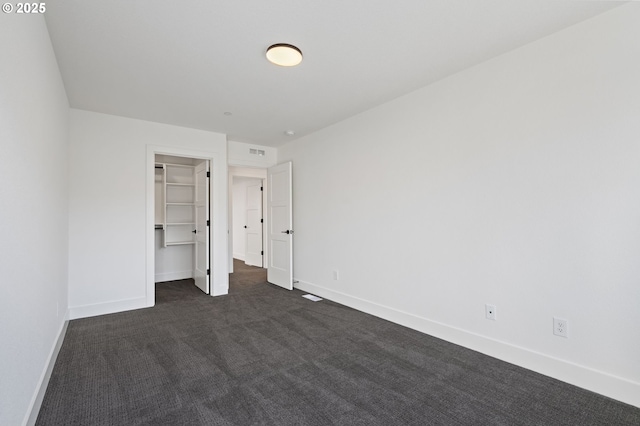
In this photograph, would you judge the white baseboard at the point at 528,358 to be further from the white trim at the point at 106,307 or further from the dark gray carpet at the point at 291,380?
the white trim at the point at 106,307

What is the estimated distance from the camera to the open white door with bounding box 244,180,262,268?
7.38m

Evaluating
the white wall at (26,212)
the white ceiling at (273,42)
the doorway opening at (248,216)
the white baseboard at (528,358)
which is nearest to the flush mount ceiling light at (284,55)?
the white ceiling at (273,42)

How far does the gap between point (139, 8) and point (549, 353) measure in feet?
12.6

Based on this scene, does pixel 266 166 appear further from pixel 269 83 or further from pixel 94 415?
pixel 94 415

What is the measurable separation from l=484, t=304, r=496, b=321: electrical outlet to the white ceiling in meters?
2.21

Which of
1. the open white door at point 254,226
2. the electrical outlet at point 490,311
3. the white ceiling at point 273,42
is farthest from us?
the open white door at point 254,226

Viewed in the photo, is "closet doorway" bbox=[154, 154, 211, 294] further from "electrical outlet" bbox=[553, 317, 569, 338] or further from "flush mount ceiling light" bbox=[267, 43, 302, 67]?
"electrical outlet" bbox=[553, 317, 569, 338]

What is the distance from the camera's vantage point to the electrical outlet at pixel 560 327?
2227 mm

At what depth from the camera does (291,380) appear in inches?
89.4

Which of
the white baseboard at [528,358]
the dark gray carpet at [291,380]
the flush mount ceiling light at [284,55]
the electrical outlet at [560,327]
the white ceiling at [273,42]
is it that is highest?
the white ceiling at [273,42]

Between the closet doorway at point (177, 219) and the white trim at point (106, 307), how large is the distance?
118 cm

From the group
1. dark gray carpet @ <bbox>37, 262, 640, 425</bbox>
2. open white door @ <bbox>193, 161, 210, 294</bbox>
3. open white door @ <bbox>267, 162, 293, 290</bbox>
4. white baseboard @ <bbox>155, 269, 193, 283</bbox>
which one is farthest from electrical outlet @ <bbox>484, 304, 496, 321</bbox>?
white baseboard @ <bbox>155, 269, 193, 283</bbox>

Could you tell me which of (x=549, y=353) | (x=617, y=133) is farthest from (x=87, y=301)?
(x=617, y=133)

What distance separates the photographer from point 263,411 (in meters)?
1.91
